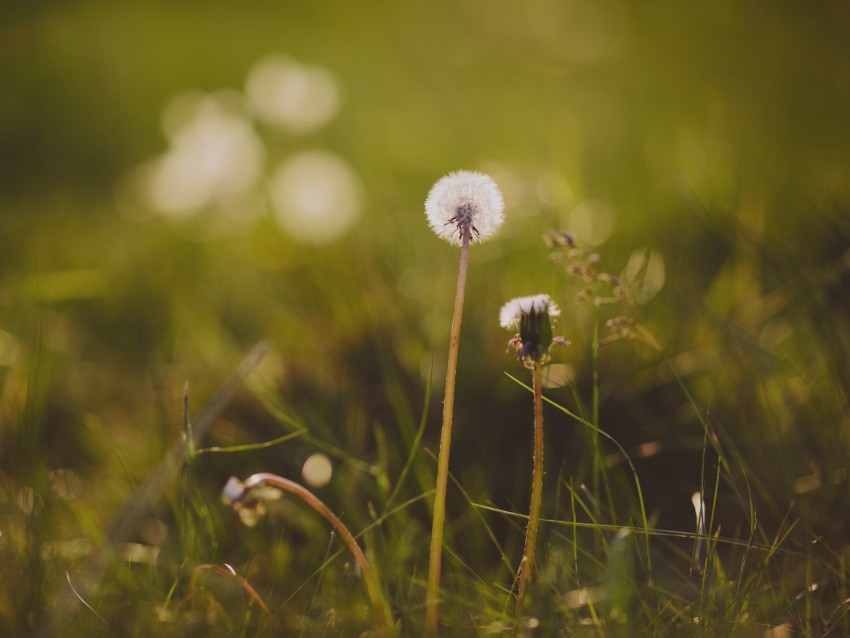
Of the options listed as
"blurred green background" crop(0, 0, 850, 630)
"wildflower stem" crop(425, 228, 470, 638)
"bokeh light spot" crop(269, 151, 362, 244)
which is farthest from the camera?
"bokeh light spot" crop(269, 151, 362, 244)

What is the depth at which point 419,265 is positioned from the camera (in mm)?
1979

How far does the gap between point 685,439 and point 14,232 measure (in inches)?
99.4

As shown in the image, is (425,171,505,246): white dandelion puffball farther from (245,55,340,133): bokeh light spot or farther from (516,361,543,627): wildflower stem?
(245,55,340,133): bokeh light spot

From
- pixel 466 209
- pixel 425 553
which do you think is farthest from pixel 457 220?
pixel 425 553

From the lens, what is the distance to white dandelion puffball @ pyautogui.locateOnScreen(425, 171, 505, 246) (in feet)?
2.61

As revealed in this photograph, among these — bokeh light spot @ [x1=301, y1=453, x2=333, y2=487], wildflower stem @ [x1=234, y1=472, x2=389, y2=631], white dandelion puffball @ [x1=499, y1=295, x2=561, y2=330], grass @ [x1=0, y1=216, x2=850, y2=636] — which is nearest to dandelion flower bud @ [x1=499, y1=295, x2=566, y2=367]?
white dandelion puffball @ [x1=499, y1=295, x2=561, y2=330]

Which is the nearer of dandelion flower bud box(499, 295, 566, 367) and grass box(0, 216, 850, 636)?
dandelion flower bud box(499, 295, 566, 367)

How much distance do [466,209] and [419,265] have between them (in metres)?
1.18

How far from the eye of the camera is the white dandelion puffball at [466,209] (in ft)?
2.61

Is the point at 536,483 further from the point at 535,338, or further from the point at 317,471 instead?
the point at 317,471

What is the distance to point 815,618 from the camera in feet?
3.15

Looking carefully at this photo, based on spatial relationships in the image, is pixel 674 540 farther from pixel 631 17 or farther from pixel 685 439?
pixel 631 17

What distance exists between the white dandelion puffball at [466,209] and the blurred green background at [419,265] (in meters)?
0.20

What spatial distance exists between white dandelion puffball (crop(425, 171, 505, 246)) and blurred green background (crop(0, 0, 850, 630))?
0.20 metres
